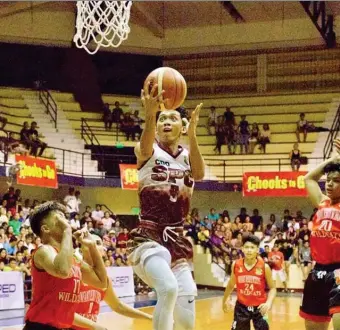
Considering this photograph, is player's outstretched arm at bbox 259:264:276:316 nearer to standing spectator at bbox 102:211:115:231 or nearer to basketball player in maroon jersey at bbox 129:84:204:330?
basketball player in maroon jersey at bbox 129:84:204:330

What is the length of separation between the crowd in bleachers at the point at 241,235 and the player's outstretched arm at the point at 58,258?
580 inches

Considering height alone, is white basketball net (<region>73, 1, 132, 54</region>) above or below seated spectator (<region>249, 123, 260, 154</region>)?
above

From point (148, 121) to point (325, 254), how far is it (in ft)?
6.68

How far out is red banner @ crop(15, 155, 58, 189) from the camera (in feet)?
54.0

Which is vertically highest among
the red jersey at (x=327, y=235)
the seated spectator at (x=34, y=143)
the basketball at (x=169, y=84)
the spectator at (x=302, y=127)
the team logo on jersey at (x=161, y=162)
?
the spectator at (x=302, y=127)

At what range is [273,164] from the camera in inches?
870

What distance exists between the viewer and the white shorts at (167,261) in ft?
14.5

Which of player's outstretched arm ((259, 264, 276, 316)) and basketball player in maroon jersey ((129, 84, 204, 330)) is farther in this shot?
player's outstretched arm ((259, 264, 276, 316))

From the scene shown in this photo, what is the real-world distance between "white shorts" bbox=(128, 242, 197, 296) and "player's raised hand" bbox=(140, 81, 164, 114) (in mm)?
890

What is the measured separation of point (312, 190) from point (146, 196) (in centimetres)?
167

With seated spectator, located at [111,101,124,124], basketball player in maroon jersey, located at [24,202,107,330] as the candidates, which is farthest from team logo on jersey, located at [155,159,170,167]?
seated spectator, located at [111,101,124,124]

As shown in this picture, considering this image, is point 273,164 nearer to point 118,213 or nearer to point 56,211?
point 118,213

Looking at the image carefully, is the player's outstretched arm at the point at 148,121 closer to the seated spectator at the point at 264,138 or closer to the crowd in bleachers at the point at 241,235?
the crowd in bleachers at the point at 241,235

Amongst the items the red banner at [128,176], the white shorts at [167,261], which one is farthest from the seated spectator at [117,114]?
the white shorts at [167,261]
